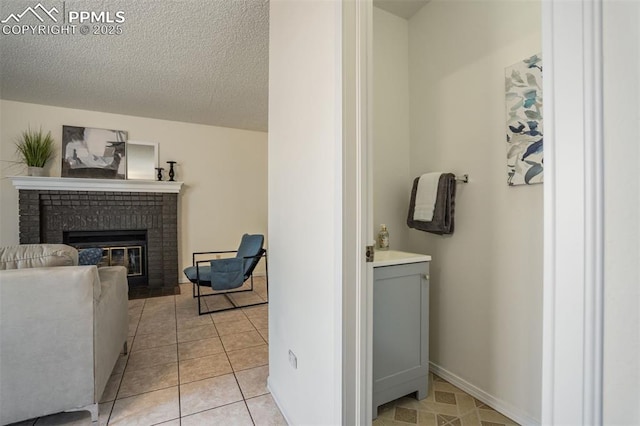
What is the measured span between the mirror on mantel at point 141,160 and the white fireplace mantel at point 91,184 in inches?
9.4

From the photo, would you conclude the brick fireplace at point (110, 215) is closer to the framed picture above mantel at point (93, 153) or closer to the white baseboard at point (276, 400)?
the framed picture above mantel at point (93, 153)

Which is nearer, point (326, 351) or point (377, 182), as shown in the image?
point (326, 351)

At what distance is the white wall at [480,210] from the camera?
5.20ft

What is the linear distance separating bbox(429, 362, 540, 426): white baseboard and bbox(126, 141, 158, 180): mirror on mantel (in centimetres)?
454

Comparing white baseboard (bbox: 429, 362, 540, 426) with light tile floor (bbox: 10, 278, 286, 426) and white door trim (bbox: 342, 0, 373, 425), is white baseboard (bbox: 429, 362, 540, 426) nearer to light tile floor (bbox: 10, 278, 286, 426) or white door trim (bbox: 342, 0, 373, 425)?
white door trim (bbox: 342, 0, 373, 425)

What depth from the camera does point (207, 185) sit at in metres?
4.91

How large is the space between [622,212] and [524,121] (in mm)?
1387

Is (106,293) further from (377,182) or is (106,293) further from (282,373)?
(377,182)

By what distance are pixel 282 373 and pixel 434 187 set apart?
151cm

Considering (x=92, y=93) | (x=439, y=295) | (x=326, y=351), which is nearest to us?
(x=326, y=351)

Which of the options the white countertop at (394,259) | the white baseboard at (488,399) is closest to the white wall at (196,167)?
the white countertop at (394,259)

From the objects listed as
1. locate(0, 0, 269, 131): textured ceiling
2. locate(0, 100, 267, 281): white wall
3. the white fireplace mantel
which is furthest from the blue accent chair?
locate(0, 0, 269, 131): textured ceiling

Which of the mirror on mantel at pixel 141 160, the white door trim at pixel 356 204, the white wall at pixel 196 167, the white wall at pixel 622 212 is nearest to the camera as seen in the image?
the white wall at pixel 622 212

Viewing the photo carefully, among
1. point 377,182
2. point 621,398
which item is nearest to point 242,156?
point 377,182
